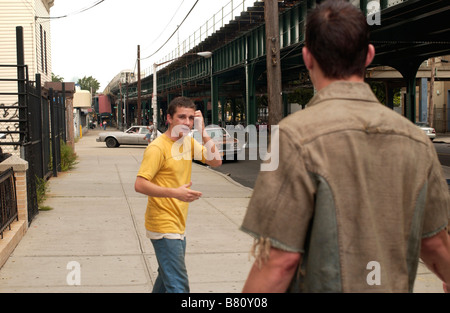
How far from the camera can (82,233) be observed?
8.70 metres

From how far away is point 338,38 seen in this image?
6.41ft

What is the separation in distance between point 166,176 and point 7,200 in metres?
4.79

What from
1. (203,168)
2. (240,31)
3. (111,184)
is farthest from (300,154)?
(240,31)

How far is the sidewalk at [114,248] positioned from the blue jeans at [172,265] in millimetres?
1952

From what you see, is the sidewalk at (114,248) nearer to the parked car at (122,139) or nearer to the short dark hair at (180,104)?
the short dark hair at (180,104)

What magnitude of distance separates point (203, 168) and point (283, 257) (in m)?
20.1

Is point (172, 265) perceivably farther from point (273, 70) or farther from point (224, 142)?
point (224, 142)

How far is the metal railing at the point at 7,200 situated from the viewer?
7.65 metres

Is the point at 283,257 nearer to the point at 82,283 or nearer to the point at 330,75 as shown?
the point at 330,75

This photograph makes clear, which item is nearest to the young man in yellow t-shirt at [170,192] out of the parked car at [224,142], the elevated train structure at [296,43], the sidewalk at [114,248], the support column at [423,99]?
the sidewalk at [114,248]

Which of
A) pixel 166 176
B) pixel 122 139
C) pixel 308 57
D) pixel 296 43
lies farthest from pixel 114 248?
pixel 122 139

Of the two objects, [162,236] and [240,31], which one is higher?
[240,31]

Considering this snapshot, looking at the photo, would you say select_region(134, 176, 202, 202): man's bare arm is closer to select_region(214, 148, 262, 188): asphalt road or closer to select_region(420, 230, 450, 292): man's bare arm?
select_region(420, 230, 450, 292): man's bare arm

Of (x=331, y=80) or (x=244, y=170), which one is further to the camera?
(x=244, y=170)
